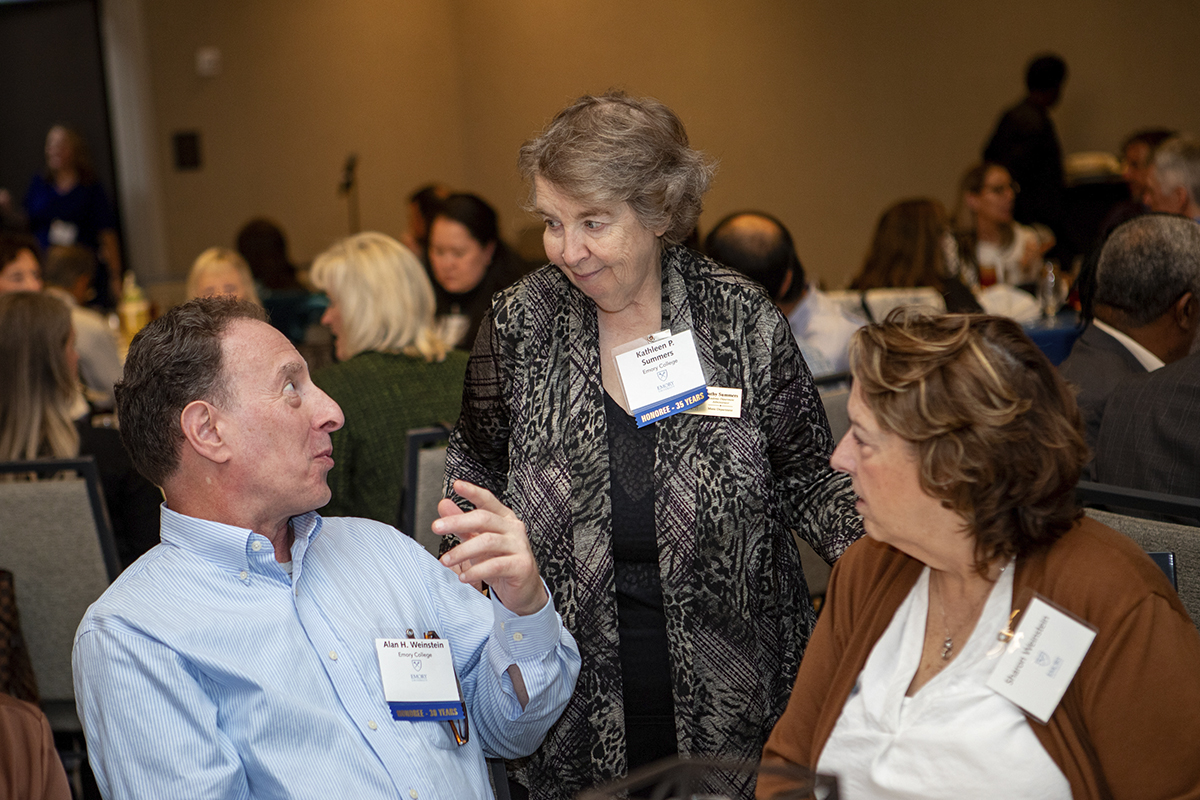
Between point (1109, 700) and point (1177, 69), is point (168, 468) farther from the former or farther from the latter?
→ point (1177, 69)

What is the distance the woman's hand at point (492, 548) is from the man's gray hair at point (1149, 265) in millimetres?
1747

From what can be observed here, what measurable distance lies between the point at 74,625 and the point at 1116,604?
8.01 feet

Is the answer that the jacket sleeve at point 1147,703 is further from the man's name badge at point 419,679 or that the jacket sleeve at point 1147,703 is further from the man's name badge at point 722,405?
the man's name badge at point 419,679

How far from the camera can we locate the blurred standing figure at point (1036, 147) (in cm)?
718

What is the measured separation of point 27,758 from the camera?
1.54 metres

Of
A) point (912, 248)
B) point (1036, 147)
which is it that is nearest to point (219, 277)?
point (912, 248)

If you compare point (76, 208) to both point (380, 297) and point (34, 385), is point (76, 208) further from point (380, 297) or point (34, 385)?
point (380, 297)

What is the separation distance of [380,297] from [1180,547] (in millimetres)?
2194

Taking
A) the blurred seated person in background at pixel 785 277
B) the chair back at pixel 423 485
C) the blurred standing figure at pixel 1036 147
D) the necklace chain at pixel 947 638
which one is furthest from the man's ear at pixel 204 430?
the blurred standing figure at pixel 1036 147

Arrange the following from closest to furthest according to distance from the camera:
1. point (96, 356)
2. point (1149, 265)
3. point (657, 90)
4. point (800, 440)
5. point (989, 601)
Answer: point (989, 601) < point (800, 440) < point (1149, 265) < point (96, 356) < point (657, 90)

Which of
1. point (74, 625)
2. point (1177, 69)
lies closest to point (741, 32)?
point (1177, 69)

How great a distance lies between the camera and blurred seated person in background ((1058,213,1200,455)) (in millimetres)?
2539

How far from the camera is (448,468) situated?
1.99m

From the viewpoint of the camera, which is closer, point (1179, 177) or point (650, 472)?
point (650, 472)
